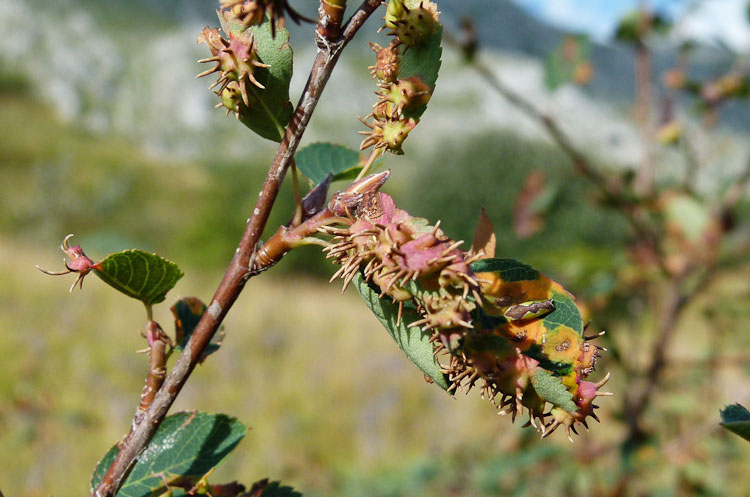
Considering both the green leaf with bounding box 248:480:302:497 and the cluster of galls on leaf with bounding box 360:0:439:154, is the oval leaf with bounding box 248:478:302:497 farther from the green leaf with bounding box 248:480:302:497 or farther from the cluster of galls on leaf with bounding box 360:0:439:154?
the cluster of galls on leaf with bounding box 360:0:439:154

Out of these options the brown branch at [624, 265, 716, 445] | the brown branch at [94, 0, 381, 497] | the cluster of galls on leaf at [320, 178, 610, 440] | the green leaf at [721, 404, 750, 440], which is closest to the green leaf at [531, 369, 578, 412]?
the cluster of galls on leaf at [320, 178, 610, 440]

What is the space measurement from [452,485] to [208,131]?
112ft

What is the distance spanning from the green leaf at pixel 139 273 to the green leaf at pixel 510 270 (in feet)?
0.84

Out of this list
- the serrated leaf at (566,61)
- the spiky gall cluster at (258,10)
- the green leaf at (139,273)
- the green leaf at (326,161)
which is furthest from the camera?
the serrated leaf at (566,61)

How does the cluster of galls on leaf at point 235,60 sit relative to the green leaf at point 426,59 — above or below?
above

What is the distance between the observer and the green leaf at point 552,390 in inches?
15.3

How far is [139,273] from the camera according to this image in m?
0.50

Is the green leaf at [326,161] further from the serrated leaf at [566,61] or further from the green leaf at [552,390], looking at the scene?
the serrated leaf at [566,61]

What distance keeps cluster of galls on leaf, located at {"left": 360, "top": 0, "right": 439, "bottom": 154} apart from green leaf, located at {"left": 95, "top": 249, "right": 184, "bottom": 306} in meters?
0.21

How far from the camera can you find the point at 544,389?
39 cm

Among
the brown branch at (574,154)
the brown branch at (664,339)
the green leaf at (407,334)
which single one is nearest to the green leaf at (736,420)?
the green leaf at (407,334)

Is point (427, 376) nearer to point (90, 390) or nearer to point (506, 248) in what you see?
point (90, 390)

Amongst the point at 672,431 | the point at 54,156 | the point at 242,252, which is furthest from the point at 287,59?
the point at 54,156

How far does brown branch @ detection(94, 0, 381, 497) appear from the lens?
44 centimetres
